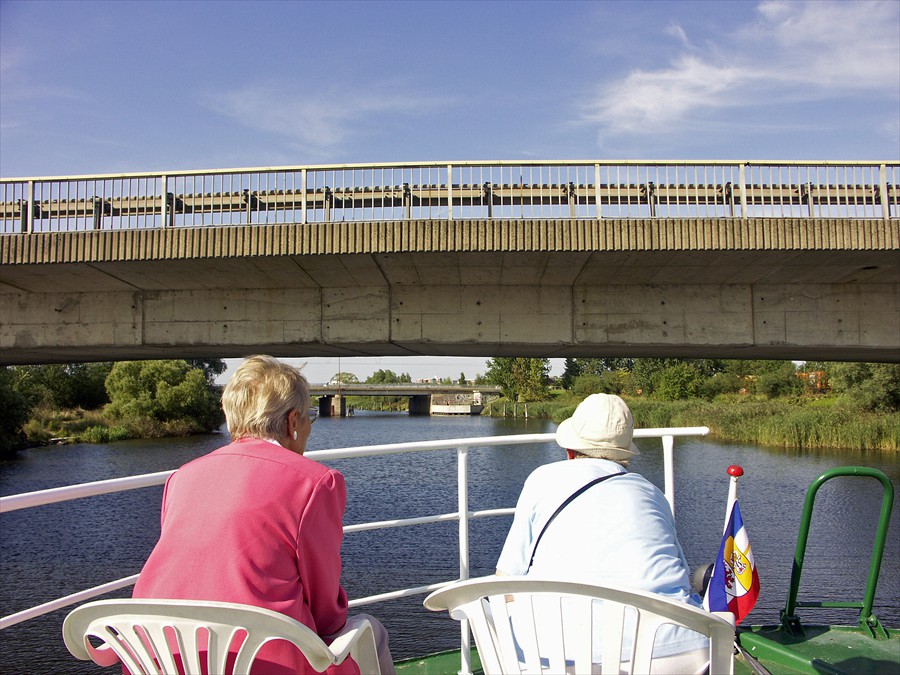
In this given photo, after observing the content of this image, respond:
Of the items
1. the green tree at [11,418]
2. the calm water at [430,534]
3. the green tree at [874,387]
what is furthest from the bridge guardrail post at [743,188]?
the green tree at [11,418]

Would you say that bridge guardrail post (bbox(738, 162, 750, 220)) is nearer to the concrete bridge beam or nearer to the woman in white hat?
the concrete bridge beam

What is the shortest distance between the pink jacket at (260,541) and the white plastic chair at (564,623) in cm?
33

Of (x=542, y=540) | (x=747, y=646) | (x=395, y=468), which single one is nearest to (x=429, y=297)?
(x=747, y=646)

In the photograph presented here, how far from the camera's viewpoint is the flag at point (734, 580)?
3068 mm

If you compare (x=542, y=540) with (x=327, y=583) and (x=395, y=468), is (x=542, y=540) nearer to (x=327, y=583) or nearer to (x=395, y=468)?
(x=327, y=583)

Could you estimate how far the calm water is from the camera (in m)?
10.3

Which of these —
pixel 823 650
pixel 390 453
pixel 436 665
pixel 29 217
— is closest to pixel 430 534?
pixel 29 217

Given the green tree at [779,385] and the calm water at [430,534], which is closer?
the calm water at [430,534]

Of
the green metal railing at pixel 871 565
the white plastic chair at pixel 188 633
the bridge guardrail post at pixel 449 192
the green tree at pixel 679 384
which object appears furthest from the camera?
the green tree at pixel 679 384

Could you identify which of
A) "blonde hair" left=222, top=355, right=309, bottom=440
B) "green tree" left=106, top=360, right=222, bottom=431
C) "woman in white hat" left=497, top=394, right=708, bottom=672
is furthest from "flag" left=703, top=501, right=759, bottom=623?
"green tree" left=106, top=360, right=222, bottom=431

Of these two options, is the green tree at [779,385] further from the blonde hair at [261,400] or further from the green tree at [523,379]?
the blonde hair at [261,400]

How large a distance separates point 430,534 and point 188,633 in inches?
521

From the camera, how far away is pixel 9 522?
17.1m

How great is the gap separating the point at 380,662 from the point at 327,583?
36 cm
